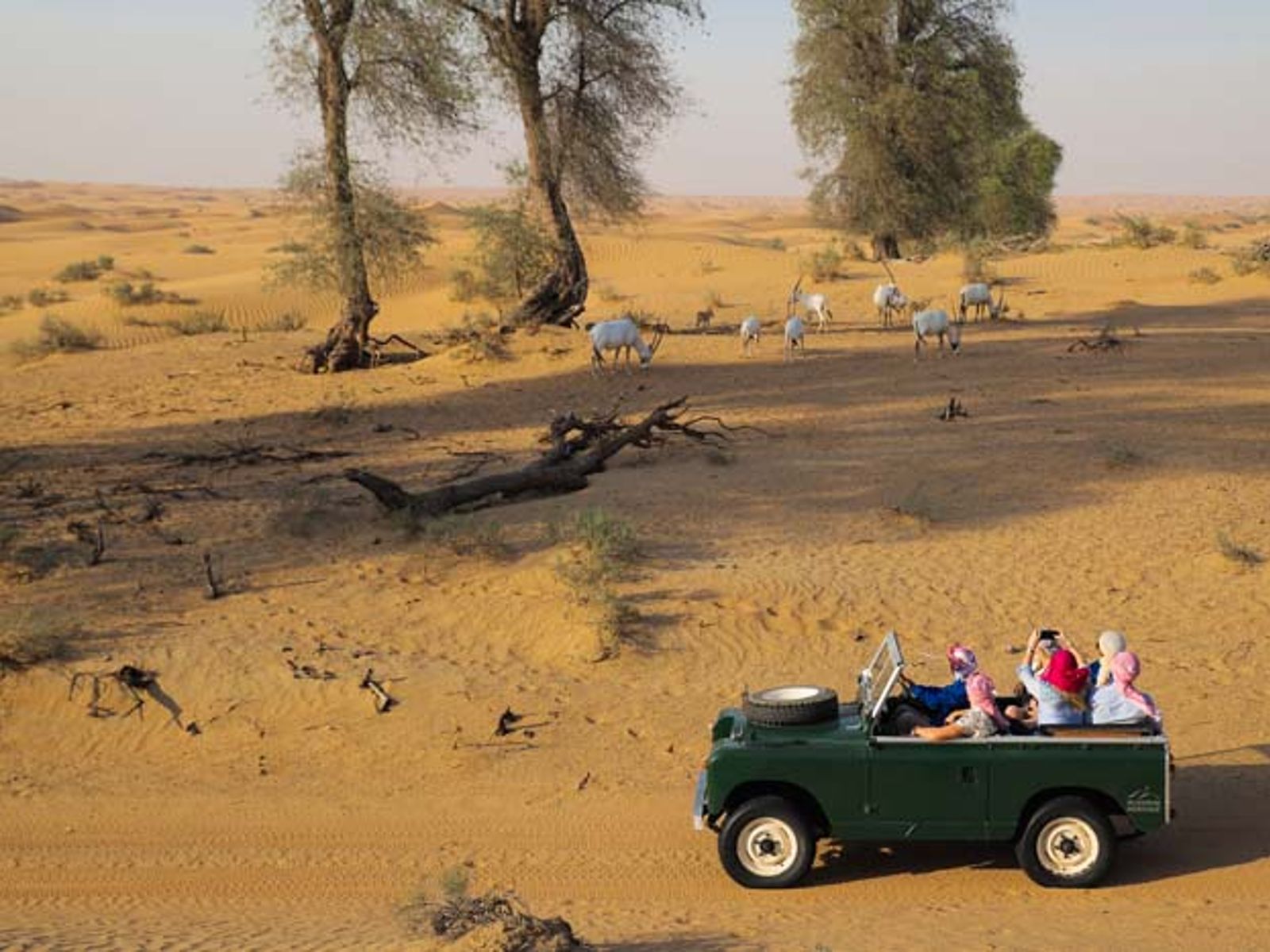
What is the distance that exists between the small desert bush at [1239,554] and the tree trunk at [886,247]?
85.8ft

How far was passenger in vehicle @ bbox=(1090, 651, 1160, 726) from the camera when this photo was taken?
755 centimetres

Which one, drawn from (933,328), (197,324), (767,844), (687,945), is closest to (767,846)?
(767,844)

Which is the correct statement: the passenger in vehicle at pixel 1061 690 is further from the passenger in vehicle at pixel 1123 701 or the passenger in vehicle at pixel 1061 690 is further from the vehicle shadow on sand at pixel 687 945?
the vehicle shadow on sand at pixel 687 945

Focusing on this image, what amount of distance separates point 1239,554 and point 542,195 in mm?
16738

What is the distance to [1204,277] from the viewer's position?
33.8m

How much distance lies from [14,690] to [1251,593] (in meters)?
10.2

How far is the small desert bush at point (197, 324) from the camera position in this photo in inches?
1235

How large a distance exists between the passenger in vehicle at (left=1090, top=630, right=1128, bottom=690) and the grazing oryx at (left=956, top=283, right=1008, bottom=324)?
1998 centimetres

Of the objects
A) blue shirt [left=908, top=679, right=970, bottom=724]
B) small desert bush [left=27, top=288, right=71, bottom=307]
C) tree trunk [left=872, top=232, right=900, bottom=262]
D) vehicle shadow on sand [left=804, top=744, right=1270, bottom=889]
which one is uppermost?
tree trunk [left=872, top=232, right=900, bottom=262]

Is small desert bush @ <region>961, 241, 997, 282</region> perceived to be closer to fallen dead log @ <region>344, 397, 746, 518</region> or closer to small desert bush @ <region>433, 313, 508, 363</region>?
small desert bush @ <region>433, 313, 508, 363</region>

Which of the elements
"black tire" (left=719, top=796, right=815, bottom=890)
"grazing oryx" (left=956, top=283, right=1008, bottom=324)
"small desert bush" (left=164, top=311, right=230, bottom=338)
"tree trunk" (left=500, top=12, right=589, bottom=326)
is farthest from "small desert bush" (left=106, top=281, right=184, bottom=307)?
"black tire" (left=719, top=796, right=815, bottom=890)

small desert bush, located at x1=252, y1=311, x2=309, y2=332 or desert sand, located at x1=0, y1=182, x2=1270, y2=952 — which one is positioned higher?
small desert bush, located at x1=252, y1=311, x2=309, y2=332

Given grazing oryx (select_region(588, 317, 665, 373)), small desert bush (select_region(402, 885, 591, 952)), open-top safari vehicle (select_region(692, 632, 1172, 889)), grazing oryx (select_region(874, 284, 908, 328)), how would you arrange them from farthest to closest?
grazing oryx (select_region(874, 284, 908, 328)) → grazing oryx (select_region(588, 317, 665, 373)) → open-top safari vehicle (select_region(692, 632, 1172, 889)) → small desert bush (select_region(402, 885, 591, 952))

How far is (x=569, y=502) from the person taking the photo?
1475cm
